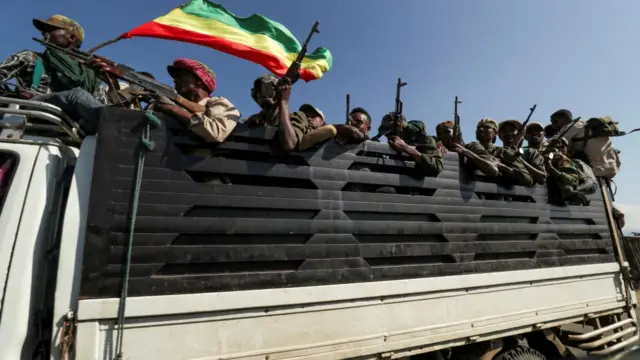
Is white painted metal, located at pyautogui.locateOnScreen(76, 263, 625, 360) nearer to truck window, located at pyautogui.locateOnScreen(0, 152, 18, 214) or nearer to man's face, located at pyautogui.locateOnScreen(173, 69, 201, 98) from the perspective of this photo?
truck window, located at pyautogui.locateOnScreen(0, 152, 18, 214)

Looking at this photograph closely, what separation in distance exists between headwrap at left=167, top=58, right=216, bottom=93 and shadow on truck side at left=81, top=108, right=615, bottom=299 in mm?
610

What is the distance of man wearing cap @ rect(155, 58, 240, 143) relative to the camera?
193 cm

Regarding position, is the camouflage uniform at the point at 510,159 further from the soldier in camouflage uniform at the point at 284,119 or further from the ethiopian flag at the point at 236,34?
the ethiopian flag at the point at 236,34

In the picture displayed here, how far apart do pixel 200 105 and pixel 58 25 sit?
5.19 ft

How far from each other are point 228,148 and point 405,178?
47.2 inches

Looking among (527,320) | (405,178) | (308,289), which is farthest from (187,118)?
(527,320)

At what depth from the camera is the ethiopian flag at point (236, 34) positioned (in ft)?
12.8

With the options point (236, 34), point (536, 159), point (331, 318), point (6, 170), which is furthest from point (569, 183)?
point (6, 170)

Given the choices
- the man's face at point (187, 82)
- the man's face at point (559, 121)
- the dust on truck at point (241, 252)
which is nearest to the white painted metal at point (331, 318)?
the dust on truck at point (241, 252)

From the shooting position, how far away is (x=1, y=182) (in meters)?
1.69

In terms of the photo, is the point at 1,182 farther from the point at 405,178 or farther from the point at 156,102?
the point at 405,178

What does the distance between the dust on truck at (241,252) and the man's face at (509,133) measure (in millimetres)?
1601

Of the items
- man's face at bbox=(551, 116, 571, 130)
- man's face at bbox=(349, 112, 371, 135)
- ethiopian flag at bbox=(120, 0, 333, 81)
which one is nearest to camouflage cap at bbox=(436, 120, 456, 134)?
man's face at bbox=(349, 112, 371, 135)

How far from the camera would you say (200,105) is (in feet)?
7.48
